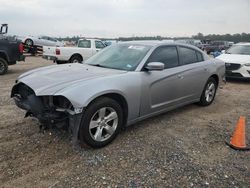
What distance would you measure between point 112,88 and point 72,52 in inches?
378

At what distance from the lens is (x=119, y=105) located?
12.6ft

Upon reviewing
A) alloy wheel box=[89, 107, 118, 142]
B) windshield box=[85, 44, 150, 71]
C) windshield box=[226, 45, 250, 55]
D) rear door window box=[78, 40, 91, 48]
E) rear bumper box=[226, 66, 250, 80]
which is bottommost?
alloy wheel box=[89, 107, 118, 142]

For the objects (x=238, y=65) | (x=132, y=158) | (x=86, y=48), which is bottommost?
(x=132, y=158)

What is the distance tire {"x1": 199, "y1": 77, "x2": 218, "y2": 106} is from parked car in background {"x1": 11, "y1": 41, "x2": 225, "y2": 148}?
357mm

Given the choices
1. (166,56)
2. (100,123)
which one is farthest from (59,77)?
(166,56)

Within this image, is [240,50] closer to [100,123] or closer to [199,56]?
[199,56]

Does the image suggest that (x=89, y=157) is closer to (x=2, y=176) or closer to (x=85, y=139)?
(x=85, y=139)

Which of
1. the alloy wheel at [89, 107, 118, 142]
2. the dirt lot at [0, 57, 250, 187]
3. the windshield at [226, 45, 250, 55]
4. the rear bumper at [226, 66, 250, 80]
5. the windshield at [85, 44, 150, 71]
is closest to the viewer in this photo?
the dirt lot at [0, 57, 250, 187]

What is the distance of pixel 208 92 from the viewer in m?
6.06

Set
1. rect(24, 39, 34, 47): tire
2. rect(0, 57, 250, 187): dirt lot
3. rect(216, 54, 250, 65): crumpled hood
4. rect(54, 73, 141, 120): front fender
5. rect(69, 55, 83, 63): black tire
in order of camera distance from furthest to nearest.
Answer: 1. rect(24, 39, 34, 47): tire
2. rect(69, 55, 83, 63): black tire
3. rect(216, 54, 250, 65): crumpled hood
4. rect(54, 73, 141, 120): front fender
5. rect(0, 57, 250, 187): dirt lot

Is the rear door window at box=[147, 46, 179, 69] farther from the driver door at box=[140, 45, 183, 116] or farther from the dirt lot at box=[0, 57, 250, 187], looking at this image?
the dirt lot at box=[0, 57, 250, 187]

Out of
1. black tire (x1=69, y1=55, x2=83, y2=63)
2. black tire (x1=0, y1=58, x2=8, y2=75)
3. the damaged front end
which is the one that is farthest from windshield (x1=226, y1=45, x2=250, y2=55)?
black tire (x1=0, y1=58, x2=8, y2=75)

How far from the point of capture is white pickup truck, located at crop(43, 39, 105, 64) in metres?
12.5

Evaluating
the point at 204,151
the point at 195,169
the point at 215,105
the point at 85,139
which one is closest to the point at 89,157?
the point at 85,139
